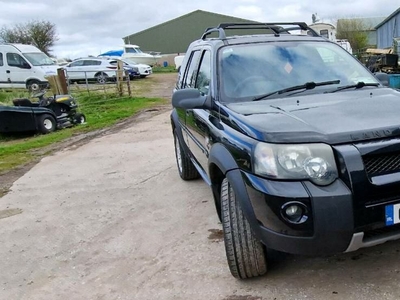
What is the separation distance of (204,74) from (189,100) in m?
0.76

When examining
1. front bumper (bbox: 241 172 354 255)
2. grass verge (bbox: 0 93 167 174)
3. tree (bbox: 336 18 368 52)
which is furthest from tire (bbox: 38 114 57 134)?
tree (bbox: 336 18 368 52)

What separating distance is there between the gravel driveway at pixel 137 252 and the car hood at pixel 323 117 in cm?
104

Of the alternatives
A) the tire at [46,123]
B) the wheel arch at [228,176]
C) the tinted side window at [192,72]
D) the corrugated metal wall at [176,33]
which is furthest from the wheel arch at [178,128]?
the corrugated metal wall at [176,33]

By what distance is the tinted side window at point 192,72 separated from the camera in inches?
180

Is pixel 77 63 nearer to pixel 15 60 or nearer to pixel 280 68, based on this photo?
pixel 15 60

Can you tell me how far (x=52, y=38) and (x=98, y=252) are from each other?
44.9 m

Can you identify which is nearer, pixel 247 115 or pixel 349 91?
pixel 247 115

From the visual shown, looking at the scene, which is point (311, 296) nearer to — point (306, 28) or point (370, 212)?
point (370, 212)

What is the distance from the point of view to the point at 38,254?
3846mm

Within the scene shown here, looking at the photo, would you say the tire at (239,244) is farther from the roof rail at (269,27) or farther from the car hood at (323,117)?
the roof rail at (269,27)

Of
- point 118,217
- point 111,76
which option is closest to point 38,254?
point 118,217

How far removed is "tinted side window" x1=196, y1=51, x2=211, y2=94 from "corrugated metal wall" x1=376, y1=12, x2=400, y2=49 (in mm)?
30296

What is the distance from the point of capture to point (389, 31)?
1309 inches

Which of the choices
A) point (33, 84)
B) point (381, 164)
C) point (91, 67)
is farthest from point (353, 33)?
point (381, 164)
